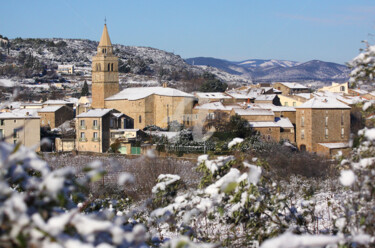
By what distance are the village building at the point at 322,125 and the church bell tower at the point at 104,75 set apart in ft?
61.7

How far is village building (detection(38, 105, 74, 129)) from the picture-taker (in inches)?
1582

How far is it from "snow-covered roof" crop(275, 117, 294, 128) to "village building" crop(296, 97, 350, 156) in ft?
2.75

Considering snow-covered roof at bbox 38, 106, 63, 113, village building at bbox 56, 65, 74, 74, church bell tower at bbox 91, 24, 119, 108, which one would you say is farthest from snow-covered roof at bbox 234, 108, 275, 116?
village building at bbox 56, 65, 74, 74

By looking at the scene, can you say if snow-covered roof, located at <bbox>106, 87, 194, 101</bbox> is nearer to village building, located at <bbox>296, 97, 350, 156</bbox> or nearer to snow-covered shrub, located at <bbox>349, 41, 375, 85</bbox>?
village building, located at <bbox>296, 97, 350, 156</bbox>

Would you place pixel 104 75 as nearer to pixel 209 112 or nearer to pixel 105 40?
pixel 105 40

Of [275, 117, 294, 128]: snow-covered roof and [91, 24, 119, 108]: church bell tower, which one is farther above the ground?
[91, 24, 119, 108]: church bell tower

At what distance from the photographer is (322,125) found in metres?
33.2

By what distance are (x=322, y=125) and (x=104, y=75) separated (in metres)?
21.4

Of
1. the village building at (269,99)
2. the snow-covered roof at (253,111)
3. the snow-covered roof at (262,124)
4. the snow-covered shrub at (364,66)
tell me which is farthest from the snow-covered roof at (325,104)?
the snow-covered shrub at (364,66)

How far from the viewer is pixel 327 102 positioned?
1355 inches

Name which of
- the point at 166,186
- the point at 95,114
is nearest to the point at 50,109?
the point at 95,114

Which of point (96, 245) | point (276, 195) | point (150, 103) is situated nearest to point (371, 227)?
point (276, 195)

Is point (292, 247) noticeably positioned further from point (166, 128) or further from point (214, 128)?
point (166, 128)

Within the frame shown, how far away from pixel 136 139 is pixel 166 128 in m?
6.80
